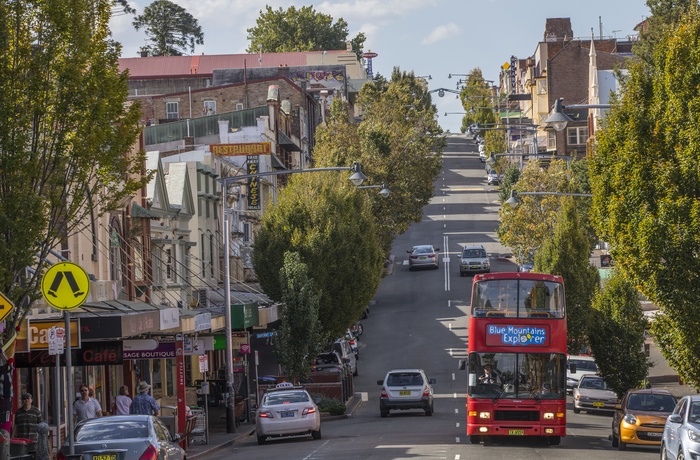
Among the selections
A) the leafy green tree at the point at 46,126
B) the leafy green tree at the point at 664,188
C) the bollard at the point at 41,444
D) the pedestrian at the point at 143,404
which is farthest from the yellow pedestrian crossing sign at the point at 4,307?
the leafy green tree at the point at 664,188

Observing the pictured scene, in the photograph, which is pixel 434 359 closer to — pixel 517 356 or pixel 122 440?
pixel 517 356

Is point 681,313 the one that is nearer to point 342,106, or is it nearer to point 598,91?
point 342,106

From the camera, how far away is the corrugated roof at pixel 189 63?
105000 millimetres

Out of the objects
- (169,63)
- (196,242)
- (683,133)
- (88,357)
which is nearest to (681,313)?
(683,133)

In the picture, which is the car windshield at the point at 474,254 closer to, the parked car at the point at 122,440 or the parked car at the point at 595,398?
the parked car at the point at 595,398

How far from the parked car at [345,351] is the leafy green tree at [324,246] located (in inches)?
37.5

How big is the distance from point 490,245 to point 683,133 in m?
67.8

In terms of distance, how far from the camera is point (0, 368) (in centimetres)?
1908

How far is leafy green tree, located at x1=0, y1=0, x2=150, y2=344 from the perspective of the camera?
18953mm

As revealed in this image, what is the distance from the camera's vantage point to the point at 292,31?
141875 millimetres

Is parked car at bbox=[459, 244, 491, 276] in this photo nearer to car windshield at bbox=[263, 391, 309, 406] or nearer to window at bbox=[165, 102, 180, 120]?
window at bbox=[165, 102, 180, 120]

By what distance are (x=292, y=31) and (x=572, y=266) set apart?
89811mm

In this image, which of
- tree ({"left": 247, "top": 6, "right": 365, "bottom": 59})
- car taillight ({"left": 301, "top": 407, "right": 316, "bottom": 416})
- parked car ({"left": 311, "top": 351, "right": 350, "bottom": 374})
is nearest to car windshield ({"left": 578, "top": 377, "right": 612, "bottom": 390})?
parked car ({"left": 311, "top": 351, "right": 350, "bottom": 374})

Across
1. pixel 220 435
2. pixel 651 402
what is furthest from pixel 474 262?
pixel 651 402
